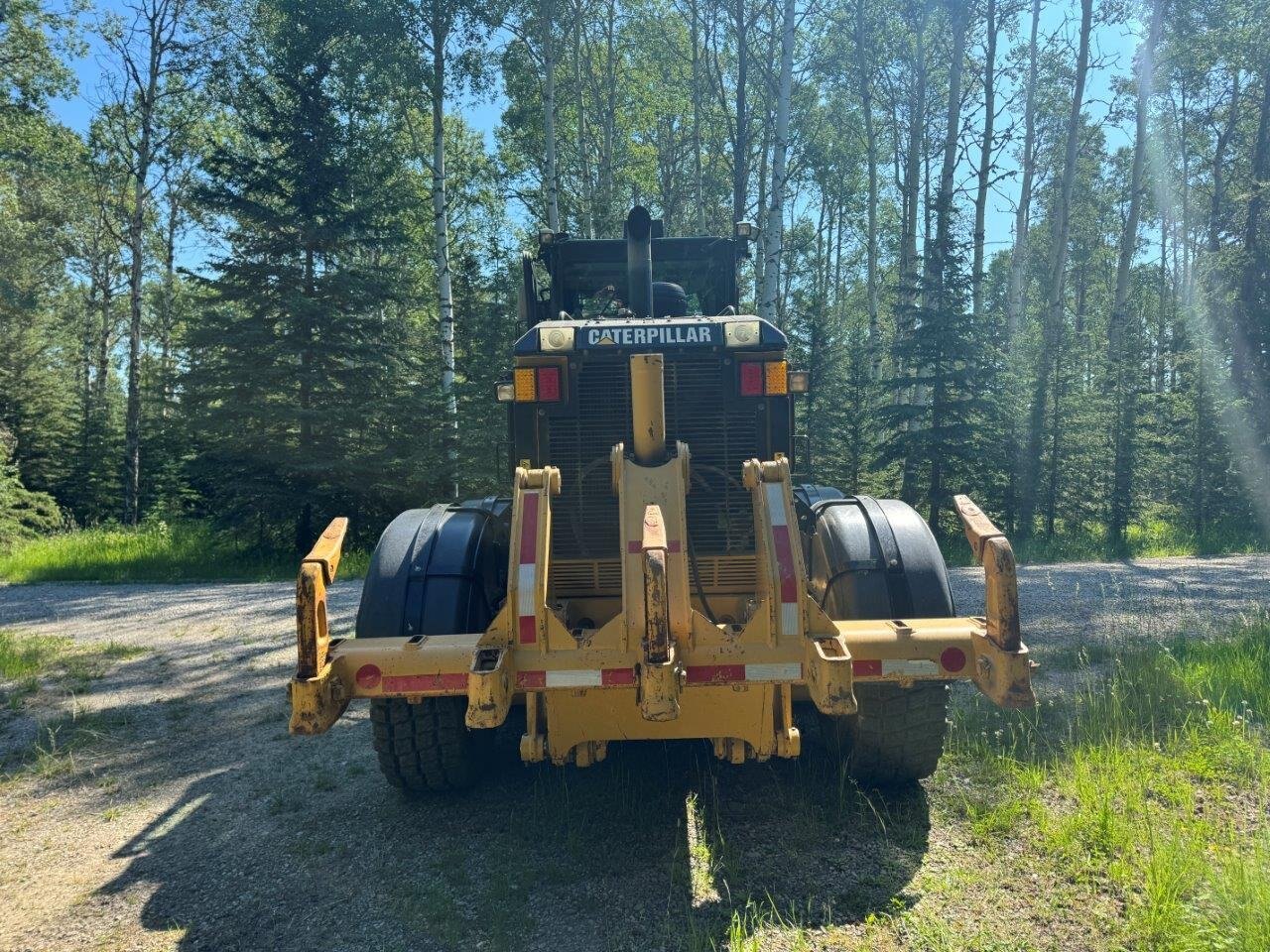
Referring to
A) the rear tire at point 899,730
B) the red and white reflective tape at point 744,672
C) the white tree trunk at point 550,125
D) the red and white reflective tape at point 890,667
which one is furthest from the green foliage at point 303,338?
the red and white reflective tape at point 890,667

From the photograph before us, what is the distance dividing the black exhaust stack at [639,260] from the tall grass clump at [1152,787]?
3032 mm

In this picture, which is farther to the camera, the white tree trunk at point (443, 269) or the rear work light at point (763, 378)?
the white tree trunk at point (443, 269)

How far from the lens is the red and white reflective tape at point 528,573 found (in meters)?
3.08

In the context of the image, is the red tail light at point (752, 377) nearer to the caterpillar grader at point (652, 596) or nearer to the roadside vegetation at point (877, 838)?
the caterpillar grader at point (652, 596)

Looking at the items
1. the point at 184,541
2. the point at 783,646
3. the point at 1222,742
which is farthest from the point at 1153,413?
the point at 184,541

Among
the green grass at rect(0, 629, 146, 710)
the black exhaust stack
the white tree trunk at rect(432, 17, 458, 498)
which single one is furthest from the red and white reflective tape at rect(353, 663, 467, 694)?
the white tree trunk at rect(432, 17, 458, 498)

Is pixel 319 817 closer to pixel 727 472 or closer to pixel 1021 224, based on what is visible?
pixel 727 472

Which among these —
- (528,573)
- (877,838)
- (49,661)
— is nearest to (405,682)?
(528,573)

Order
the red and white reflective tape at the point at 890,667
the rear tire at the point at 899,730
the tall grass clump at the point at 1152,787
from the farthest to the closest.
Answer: the rear tire at the point at 899,730 → the red and white reflective tape at the point at 890,667 → the tall grass clump at the point at 1152,787

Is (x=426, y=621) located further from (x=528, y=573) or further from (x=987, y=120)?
(x=987, y=120)

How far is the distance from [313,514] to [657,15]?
17832mm

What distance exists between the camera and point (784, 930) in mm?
2828

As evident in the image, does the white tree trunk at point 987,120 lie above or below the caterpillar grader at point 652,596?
above

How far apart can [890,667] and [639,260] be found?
270 centimetres
